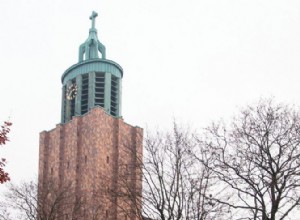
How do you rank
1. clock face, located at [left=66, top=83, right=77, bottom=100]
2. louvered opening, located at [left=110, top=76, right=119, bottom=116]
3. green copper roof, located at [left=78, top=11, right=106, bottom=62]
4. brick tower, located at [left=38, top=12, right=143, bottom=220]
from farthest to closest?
1. green copper roof, located at [left=78, top=11, right=106, bottom=62]
2. clock face, located at [left=66, top=83, right=77, bottom=100]
3. louvered opening, located at [left=110, top=76, right=119, bottom=116]
4. brick tower, located at [left=38, top=12, right=143, bottom=220]

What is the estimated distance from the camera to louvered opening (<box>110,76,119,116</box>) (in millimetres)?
77275

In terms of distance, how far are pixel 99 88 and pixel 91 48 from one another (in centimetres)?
927

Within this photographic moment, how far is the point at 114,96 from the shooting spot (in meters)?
78.4

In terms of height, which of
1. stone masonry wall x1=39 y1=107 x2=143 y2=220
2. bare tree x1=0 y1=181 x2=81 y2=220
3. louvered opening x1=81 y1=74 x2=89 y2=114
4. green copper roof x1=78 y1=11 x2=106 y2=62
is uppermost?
green copper roof x1=78 y1=11 x2=106 y2=62

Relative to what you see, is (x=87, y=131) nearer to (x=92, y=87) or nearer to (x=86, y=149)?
(x=86, y=149)

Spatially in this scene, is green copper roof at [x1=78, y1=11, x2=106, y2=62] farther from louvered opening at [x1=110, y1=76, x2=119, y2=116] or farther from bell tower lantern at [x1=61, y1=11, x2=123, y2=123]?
louvered opening at [x1=110, y1=76, x2=119, y2=116]

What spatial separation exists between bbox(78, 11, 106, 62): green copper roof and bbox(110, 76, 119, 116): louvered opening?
6.05m

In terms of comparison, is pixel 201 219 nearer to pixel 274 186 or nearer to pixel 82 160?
pixel 274 186

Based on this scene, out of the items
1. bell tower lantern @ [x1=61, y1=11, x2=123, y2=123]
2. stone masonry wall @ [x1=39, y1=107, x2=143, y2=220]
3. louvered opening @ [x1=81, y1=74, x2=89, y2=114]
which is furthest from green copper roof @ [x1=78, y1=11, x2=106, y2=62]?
stone masonry wall @ [x1=39, y1=107, x2=143, y2=220]

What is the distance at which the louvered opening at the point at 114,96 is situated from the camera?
77.3 meters

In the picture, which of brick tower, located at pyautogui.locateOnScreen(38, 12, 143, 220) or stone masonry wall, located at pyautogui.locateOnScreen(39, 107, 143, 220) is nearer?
stone masonry wall, located at pyautogui.locateOnScreen(39, 107, 143, 220)

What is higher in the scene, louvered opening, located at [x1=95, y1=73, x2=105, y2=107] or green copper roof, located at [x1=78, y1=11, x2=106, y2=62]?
green copper roof, located at [x1=78, y1=11, x2=106, y2=62]

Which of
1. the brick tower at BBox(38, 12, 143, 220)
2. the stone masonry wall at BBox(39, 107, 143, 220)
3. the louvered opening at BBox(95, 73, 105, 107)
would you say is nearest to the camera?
the stone masonry wall at BBox(39, 107, 143, 220)

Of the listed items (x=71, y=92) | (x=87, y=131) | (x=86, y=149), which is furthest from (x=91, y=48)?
(x=86, y=149)
